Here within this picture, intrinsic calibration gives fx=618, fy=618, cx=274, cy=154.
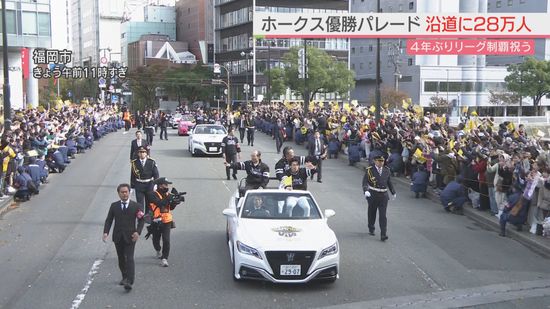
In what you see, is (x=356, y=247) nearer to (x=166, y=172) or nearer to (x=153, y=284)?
(x=153, y=284)

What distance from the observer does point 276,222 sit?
9484 millimetres

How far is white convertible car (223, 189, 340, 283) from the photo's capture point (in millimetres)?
8648

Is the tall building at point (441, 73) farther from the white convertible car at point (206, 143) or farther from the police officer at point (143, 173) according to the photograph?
the police officer at point (143, 173)

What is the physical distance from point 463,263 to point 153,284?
17.5 feet

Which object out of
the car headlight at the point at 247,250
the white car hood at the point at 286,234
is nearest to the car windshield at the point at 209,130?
the white car hood at the point at 286,234

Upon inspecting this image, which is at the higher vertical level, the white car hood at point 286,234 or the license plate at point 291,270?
the white car hood at point 286,234

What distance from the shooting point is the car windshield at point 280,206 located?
9820 millimetres

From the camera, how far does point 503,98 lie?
3078 inches

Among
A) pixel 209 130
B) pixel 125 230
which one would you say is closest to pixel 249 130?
pixel 209 130

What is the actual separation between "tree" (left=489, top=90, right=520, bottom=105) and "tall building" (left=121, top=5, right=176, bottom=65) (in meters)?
75.5

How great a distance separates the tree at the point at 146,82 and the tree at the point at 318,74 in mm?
20455

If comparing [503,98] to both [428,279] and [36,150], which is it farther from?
[428,279]

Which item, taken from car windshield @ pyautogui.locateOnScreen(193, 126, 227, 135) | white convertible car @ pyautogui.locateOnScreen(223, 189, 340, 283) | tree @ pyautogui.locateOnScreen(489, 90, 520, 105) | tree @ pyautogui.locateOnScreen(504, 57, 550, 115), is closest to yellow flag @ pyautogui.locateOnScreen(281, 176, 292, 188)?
white convertible car @ pyautogui.locateOnScreen(223, 189, 340, 283)

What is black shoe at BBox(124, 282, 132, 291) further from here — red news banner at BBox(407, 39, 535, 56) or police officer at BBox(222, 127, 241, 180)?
red news banner at BBox(407, 39, 535, 56)
